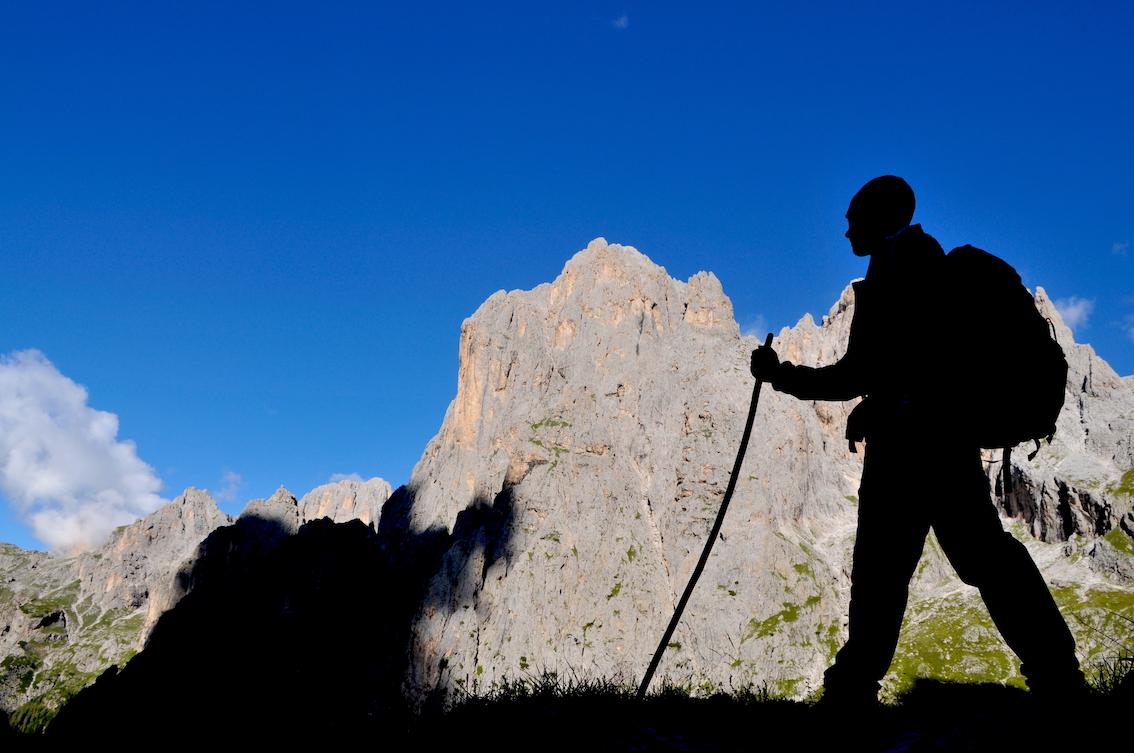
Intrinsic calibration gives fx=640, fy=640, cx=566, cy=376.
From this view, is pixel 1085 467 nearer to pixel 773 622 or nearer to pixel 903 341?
pixel 773 622

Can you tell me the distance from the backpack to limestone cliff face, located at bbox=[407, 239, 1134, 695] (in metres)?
102

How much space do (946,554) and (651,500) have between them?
13814 cm

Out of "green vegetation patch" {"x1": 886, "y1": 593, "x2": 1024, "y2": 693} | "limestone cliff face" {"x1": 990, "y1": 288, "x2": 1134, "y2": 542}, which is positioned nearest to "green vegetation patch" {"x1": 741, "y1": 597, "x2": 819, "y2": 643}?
"green vegetation patch" {"x1": 886, "y1": 593, "x2": 1024, "y2": 693}

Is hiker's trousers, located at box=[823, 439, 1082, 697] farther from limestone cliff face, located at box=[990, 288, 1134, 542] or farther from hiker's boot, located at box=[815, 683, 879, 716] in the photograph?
limestone cliff face, located at box=[990, 288, 1134, 542]

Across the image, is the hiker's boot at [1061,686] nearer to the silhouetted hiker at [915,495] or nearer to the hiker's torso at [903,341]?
the silhouetted hiker at [915,495]

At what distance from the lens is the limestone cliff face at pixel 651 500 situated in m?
112

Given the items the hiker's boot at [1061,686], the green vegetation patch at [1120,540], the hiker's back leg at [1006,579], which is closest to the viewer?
the hiker's boot at [1061,686]

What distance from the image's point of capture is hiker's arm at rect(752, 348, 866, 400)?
595cm

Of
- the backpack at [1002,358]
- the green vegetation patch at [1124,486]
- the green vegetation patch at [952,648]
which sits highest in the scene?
the green vegetation patch at [1124,486]

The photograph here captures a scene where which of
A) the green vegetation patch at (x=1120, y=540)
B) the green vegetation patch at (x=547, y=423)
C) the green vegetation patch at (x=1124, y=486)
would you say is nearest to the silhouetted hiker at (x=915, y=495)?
the green vegetation patch at (x=1120, y=540)

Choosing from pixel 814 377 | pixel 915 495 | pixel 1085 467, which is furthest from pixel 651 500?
pixel 915 495

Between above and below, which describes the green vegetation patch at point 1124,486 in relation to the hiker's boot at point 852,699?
above

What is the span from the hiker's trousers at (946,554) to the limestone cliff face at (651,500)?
3964 inches

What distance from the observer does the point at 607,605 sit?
120188 mm
